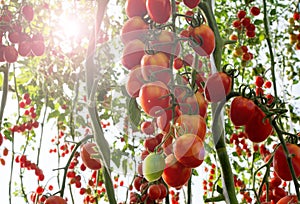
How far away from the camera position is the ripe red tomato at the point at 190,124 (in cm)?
58

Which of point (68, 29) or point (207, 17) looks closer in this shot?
point (207, 17)

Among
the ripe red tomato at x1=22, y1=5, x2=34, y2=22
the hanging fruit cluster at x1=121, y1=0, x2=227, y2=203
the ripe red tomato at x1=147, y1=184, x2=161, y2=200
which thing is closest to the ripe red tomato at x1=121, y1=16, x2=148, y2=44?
the hanging fruit cluster at x1=121, y1=0, x2=227, y2=203

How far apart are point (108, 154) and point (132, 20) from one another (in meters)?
0.24

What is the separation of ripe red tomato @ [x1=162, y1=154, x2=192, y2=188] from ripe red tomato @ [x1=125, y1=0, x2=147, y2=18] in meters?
0.23

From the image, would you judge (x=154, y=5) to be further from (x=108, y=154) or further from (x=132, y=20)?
(x=108, y=154)

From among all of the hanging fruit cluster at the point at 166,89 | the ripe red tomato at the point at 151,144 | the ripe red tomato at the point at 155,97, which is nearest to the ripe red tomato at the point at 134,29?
the hanging fruit cluster at the point at 166,89

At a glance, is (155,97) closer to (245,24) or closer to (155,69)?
(155,69)

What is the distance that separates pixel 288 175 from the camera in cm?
70

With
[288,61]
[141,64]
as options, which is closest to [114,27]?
[288,61]

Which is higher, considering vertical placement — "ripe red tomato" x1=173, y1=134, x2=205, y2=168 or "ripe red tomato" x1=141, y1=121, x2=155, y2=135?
"ripe red tomato" x1=141, y1=121, x2=155, y2=135

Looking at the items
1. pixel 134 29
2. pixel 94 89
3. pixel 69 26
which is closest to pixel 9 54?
pixel 94 89

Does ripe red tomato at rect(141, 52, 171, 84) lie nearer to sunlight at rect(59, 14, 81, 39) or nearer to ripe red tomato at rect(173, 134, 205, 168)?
ripe red tomato at rect(173, 134, 205, 168)

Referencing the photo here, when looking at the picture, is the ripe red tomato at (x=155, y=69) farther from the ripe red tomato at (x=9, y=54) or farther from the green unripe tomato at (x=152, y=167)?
the ripe red tomato at (x=9, y=54)

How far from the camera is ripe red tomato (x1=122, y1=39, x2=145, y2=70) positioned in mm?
627
